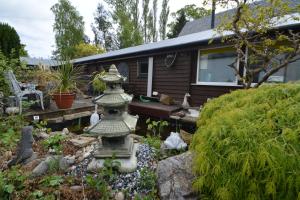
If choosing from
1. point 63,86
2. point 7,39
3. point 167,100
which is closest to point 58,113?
point 63,86

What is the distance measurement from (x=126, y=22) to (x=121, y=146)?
55.9ft

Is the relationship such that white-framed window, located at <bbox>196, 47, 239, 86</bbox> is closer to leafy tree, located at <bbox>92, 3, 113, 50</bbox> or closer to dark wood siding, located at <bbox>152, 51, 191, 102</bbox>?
dark wood siding, located at <bbox>152, 51, 191, 102</bbox>

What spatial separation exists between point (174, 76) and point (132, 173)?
4.71m

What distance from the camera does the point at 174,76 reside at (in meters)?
6.52

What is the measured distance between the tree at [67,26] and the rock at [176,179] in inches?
788

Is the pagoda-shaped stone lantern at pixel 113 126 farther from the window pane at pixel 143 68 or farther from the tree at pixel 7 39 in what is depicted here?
the tree at pixel 7 39

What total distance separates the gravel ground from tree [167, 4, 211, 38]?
18.5m

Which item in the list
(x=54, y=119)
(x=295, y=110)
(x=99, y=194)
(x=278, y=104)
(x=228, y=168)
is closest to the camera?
(x=228, y=168)

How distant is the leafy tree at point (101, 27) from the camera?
81.3 feet

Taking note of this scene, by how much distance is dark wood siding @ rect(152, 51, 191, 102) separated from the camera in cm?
611

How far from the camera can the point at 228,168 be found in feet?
4.22

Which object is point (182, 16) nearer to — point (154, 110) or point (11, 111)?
point (154, 110)

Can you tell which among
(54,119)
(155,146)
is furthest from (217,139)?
(54,119)

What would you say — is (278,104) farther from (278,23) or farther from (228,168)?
(278,23)
